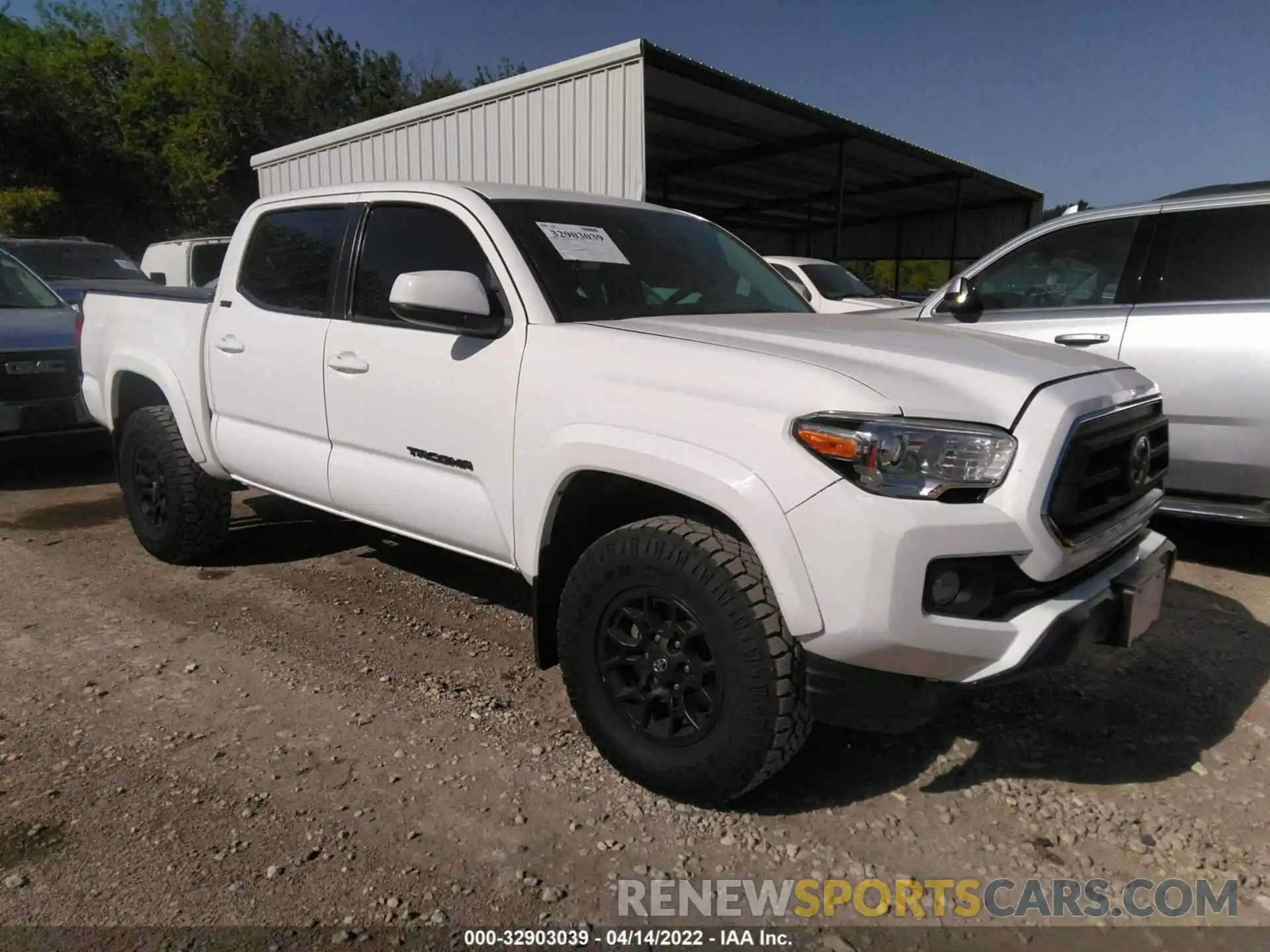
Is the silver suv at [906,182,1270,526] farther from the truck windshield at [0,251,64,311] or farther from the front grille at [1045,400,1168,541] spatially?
the truck windshield at [0,251,64,311]

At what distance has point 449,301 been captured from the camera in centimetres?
278

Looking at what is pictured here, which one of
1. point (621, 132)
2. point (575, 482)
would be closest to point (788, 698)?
point (575, 482)

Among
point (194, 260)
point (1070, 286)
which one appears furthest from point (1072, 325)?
point (194, 260)

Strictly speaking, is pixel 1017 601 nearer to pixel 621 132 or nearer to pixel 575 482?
pixel 575 482

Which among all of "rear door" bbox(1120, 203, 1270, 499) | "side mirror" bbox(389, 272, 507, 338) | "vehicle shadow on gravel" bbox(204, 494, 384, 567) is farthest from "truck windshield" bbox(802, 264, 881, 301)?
"side mirror" bbox(389, 272, 507, 338)

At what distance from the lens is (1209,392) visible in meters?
4.23

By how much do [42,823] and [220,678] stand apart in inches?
36.3

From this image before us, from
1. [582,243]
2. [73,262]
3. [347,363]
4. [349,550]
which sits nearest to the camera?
[582,243]

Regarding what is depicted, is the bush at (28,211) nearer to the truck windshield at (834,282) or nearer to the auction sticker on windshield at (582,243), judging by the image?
the truck windshield at (834,282)

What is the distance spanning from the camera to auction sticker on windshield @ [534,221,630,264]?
3.10 meters

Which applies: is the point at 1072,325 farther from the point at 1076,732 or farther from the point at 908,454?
the point at 908,454

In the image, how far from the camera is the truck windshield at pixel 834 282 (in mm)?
10297

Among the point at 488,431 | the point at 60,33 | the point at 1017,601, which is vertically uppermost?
the point at 60,33

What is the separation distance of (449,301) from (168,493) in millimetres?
2447
